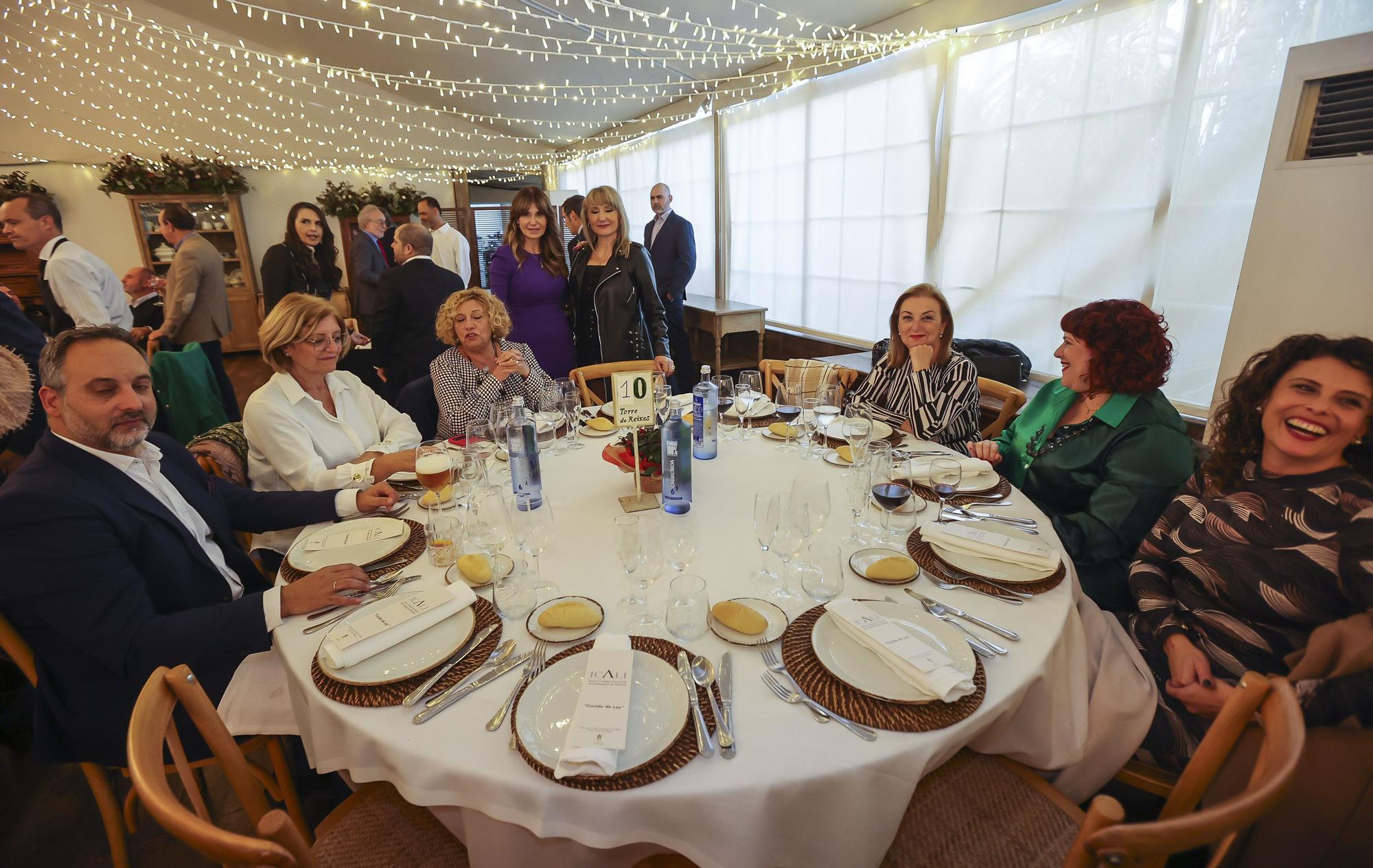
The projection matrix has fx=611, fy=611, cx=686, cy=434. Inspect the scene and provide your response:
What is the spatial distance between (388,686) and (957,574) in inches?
46.0

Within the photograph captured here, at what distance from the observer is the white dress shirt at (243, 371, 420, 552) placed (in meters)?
1.99

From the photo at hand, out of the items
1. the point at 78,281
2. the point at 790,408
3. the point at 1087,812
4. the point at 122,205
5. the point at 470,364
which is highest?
the point at 122,205

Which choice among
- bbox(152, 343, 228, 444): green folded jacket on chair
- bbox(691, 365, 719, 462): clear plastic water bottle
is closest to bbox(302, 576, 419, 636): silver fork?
bbox(691, 365, 719, 462): clear plastic water bottle

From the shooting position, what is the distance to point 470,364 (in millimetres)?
2684

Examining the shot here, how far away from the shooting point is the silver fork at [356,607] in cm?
124

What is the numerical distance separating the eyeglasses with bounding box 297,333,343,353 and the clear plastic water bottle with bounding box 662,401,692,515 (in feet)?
4.48

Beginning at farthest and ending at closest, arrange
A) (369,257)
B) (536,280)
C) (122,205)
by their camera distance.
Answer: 1. (122,205)
2. (369,257)
3. (536,280)

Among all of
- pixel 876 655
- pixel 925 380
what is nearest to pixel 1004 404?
pixel 925 380

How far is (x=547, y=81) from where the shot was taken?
6051 millimetres

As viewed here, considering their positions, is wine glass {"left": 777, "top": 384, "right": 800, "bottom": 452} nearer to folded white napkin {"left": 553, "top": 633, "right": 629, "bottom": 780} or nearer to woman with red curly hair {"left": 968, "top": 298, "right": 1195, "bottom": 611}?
woman with red curly hair {"left": 968, "top": 298, "right": 1195, "bottom": 611}

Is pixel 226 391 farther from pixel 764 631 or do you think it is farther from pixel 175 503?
pixel 764 631

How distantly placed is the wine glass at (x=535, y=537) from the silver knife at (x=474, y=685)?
0.18 m

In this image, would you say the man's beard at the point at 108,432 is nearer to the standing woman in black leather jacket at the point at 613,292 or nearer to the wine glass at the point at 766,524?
the wine glass at the point at 766,524

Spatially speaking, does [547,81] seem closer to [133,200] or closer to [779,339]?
[779,339]
